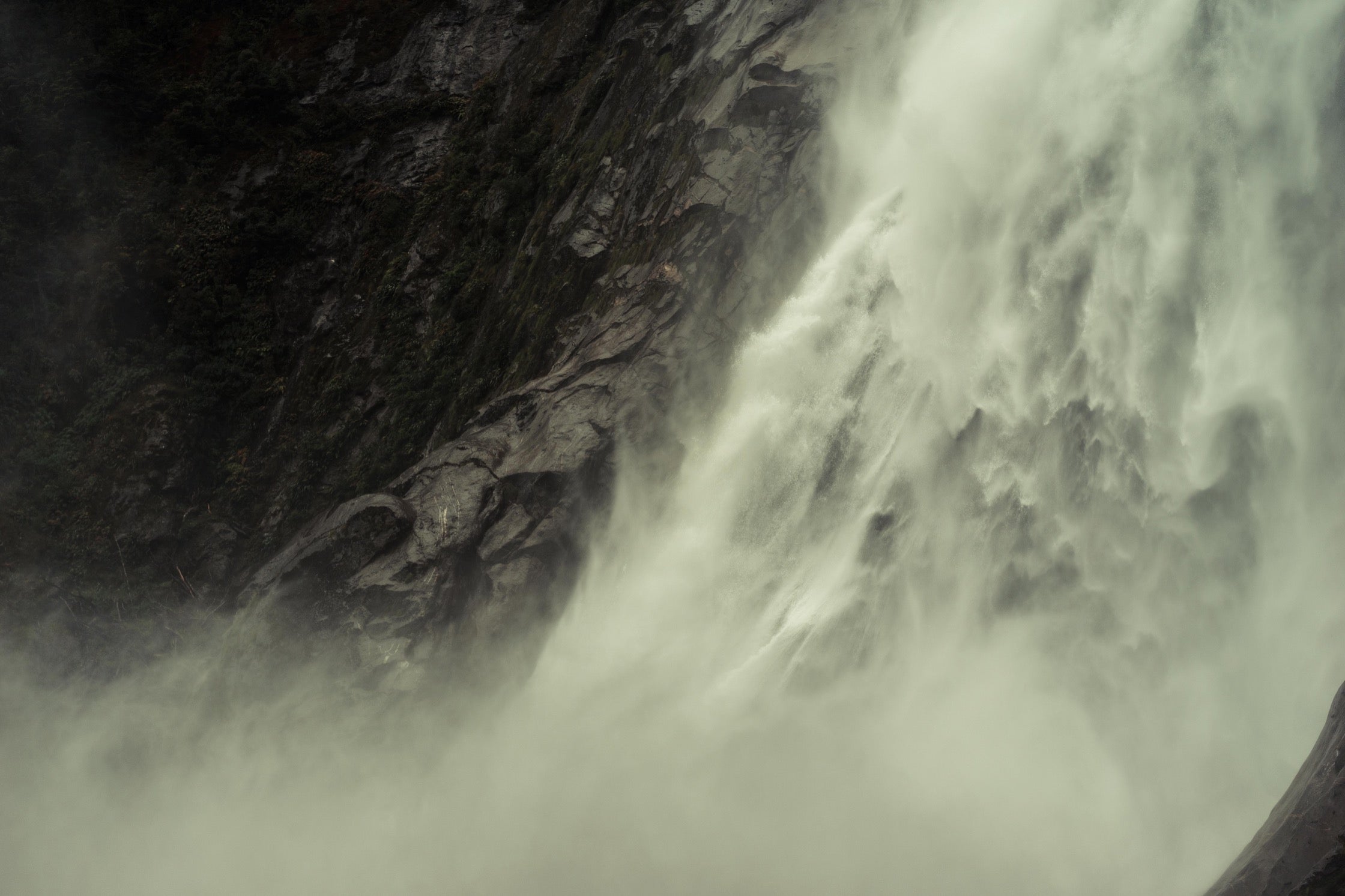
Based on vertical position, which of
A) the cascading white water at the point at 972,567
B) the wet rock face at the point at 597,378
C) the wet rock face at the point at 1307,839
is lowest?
the wet rock face at the point at 1307,839

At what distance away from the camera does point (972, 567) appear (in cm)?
1499

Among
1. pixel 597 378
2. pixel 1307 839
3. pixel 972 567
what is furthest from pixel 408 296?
pixel 1307 839

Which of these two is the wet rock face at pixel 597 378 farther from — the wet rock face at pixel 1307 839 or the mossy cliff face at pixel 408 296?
the wet rock face at pixel 1307 839

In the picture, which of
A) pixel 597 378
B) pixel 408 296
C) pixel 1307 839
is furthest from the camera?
pixel 408 296

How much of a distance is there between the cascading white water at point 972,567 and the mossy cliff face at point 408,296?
1.39m

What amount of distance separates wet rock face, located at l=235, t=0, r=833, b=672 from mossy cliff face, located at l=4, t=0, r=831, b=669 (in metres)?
0.05

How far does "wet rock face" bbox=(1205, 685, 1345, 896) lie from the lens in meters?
9.70

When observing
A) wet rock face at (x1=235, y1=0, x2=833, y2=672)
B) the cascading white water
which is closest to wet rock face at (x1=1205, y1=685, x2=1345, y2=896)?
the cascading white water

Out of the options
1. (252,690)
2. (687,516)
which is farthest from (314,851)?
(687,516)

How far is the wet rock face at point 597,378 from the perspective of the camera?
1568 centimetres

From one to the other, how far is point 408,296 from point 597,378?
26.2 feet

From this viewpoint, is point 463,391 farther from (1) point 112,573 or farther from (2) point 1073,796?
(2) point 1073,796

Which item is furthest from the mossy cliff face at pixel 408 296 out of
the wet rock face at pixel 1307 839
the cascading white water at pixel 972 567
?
the wet rock face at pixel 1307 839

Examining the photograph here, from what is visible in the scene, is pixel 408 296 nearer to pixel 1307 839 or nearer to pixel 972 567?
pixel 972 567
